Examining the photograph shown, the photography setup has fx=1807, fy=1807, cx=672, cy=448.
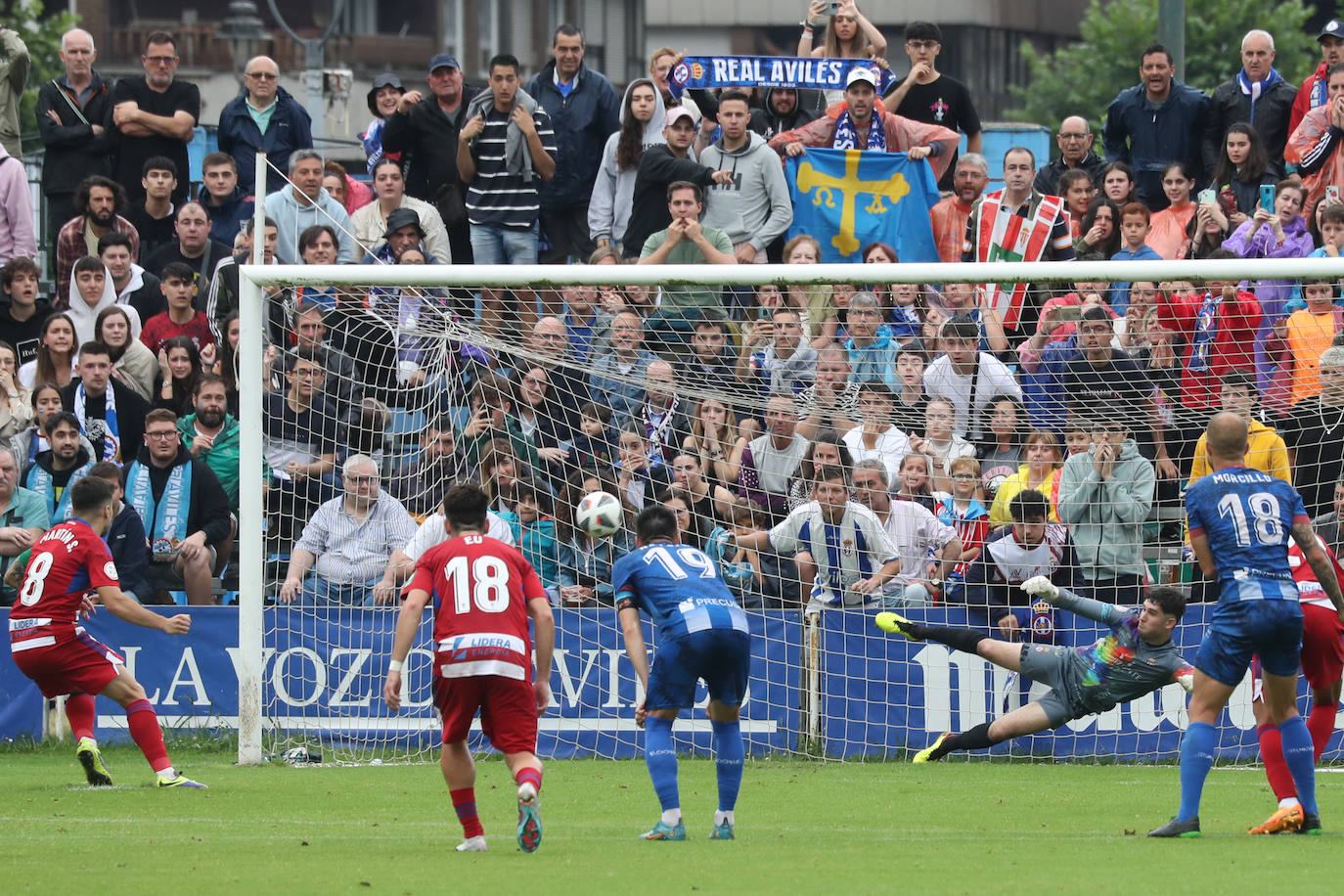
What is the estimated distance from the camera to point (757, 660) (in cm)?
1257

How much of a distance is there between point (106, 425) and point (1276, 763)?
907 centimetres

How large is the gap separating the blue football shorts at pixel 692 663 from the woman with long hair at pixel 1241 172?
775 centimetres

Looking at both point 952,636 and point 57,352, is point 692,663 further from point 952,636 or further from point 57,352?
point 57,352

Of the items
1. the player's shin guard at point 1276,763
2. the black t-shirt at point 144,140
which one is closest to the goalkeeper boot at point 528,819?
the player's shin guard at point 1276,763

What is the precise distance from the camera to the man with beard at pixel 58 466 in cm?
1339

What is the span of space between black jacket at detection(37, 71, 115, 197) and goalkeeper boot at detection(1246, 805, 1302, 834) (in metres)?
12.0

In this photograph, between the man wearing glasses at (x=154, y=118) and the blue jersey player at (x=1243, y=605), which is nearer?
the blue jersey player at (x=1243, y=605)

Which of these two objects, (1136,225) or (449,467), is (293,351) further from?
(1136,225)

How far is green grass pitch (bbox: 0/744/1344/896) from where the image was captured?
720 centimetres

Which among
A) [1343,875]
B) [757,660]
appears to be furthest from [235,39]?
[1343,875]

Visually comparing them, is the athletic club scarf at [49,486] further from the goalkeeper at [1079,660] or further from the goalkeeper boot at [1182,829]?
the goalkeeper boot at [1182,829]

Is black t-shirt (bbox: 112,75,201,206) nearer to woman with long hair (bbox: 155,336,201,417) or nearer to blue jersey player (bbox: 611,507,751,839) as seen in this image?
woman with long hair (bbox: 155,336,201,417)

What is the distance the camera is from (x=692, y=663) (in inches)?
339

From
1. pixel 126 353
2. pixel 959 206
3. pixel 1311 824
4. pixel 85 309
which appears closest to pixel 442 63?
pixel 85 309
